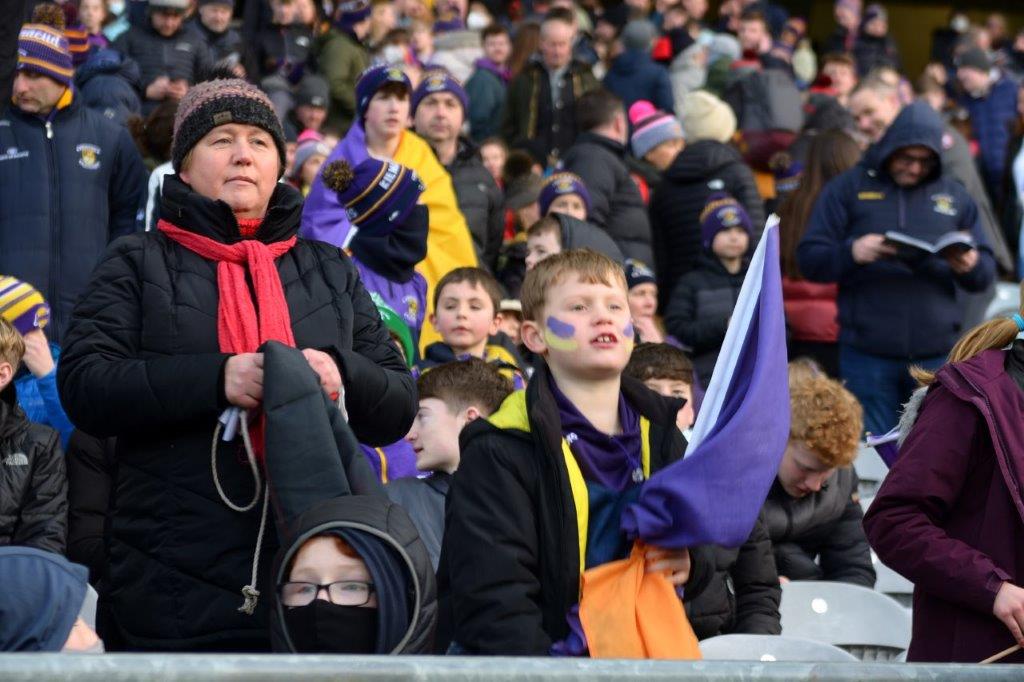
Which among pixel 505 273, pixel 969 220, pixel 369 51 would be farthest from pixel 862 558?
pixel 369 51

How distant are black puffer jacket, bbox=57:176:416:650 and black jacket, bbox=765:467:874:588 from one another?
2.80 m

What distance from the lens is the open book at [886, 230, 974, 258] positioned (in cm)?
816

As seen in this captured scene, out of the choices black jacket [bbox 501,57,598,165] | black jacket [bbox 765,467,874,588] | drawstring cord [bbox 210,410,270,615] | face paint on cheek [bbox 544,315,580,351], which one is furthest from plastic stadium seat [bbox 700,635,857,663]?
black jacket [bbox 501,57,598,165]

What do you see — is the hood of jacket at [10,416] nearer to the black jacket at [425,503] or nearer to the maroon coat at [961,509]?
the black jacket at [425,503]

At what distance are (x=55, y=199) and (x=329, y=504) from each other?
15.4 feet

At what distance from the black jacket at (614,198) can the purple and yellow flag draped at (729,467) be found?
5.99m

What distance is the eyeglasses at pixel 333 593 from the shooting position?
3475 mm

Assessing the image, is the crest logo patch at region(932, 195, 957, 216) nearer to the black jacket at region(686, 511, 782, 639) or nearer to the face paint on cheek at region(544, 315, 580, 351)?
the black jacket at region(686, 511, 782, 639)

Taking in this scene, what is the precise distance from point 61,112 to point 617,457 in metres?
4.81

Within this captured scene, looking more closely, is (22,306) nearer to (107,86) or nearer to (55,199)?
(55,199)

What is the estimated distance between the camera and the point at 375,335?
163 inches

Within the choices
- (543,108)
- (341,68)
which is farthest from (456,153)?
(341,68)

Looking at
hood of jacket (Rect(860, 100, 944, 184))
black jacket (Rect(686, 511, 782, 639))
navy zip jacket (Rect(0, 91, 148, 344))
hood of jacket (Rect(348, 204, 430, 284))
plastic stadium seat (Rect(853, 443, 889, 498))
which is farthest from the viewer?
hood of jacket (Rect(860, 100, 944, 184))

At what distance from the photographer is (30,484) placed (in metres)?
5.81
